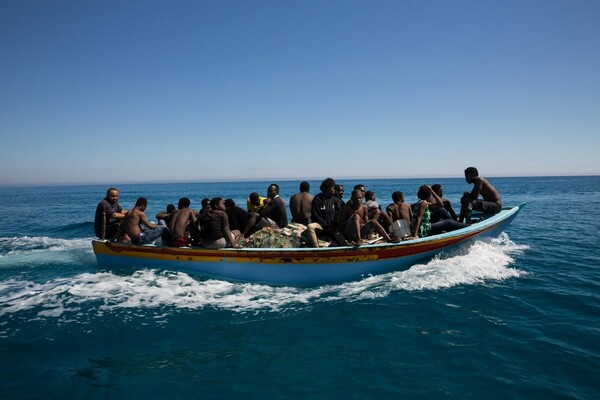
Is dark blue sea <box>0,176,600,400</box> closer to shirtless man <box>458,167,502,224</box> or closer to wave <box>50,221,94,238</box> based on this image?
shirtless man <box>458,167,502,224</box>

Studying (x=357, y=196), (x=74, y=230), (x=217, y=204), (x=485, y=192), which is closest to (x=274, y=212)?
(x=217, y=204)

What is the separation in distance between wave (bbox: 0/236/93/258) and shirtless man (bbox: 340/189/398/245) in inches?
416

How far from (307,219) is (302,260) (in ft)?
5.45

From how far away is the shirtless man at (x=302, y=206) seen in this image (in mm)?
9047

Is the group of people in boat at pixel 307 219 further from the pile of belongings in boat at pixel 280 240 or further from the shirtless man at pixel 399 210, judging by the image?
the pile of belongings in boat at pixel 280 240

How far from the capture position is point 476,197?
10.6 m

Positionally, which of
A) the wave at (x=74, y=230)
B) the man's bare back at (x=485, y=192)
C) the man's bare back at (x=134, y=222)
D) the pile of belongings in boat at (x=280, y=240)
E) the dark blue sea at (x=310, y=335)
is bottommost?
the wave at (x=74, y=230)

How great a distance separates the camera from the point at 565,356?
16.0ft

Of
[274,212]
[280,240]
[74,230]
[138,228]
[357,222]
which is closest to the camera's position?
[357,222]

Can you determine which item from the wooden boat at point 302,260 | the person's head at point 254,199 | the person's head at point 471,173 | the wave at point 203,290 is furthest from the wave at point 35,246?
the person's head at point 471,173

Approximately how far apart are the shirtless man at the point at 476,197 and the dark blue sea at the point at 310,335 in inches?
57.7

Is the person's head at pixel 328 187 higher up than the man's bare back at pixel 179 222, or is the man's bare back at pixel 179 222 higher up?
the person's head at pixel 328 187

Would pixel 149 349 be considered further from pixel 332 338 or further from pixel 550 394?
pixel 550 394

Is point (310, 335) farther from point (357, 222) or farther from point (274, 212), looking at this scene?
point (274, 212)
